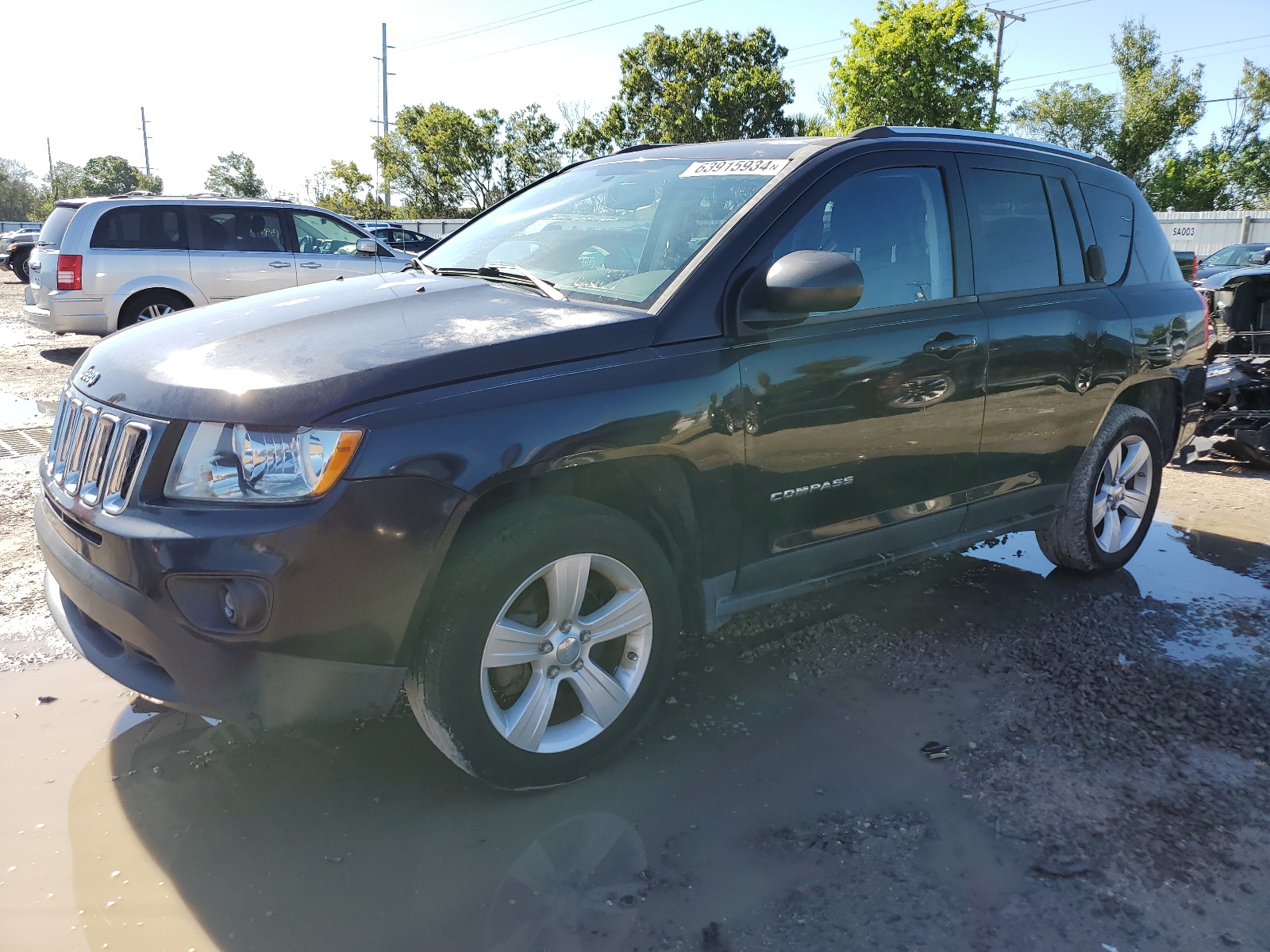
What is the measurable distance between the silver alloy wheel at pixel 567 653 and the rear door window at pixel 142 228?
9702mm

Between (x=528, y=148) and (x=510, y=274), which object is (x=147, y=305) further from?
(x=528, y=148)

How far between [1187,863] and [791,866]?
1049mm

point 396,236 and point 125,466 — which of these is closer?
point 125,466

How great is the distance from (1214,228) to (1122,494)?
121ft

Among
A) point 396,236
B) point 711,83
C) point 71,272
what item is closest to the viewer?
point 71,272

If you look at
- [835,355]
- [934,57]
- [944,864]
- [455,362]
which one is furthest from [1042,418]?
[934,57]

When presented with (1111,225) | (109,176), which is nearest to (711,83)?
(1111,225)

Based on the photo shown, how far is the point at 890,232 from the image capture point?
342cm

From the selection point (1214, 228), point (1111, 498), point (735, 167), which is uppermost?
point (1214, 228)

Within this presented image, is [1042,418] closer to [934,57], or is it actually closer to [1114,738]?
[1114,738]

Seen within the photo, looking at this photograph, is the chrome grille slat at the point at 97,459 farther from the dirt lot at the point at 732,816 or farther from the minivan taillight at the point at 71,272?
the minivan taillight at the point at 71,272

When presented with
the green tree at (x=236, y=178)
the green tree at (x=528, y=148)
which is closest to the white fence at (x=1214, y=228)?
the green tree at (x=528, y=148)

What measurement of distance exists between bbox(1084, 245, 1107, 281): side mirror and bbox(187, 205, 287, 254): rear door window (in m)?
9.44

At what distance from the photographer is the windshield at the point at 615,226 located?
3.04m
